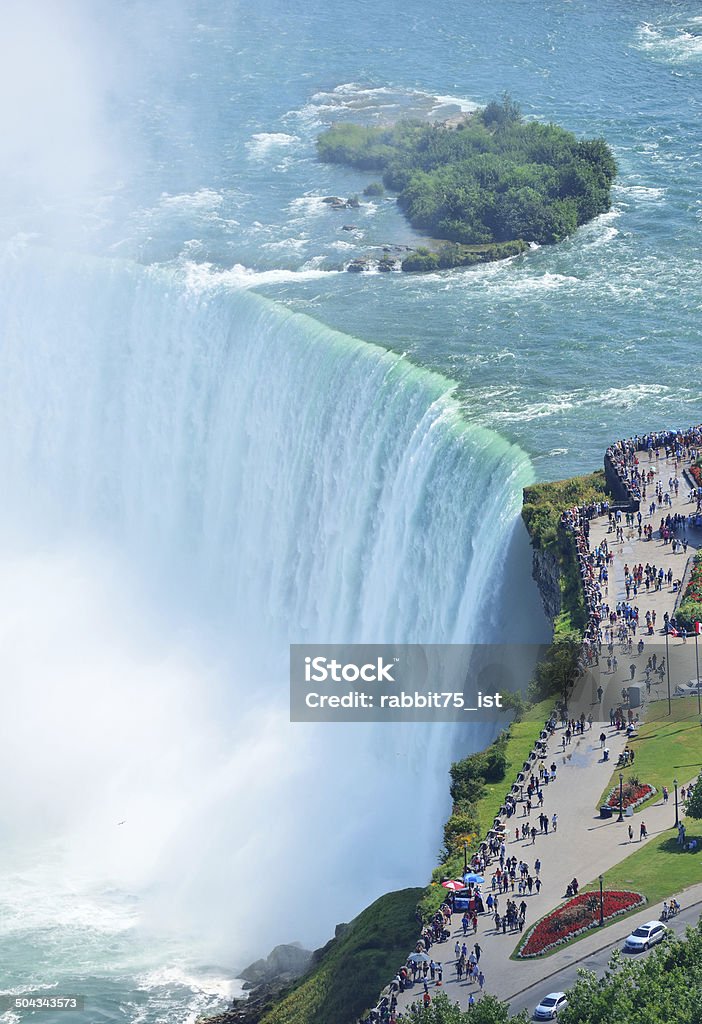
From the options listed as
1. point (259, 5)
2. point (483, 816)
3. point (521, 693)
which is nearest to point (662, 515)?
point (521, 693)

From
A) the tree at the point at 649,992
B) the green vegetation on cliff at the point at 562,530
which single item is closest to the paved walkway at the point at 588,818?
the green vegetation on cliff at the point at 562,530

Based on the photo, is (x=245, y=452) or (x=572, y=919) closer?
(x=572, y=919)

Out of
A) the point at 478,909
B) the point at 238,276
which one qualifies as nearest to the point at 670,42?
the point at 238,276

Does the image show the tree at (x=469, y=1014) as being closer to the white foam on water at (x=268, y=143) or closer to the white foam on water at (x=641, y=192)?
the white foam on water at (x=641, y=192)

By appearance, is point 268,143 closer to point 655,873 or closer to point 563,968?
point 655,873

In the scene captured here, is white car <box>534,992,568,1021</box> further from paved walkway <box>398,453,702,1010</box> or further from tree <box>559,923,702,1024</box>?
paved walkway <box>398,453,702,1010</box>

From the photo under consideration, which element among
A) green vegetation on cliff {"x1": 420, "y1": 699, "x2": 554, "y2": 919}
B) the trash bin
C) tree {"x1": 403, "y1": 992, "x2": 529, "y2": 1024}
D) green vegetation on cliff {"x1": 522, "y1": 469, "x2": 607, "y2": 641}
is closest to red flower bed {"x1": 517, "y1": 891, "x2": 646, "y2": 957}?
tree {"x1": 403, "y1": 992, "x2": 529, "y2": 1024}
